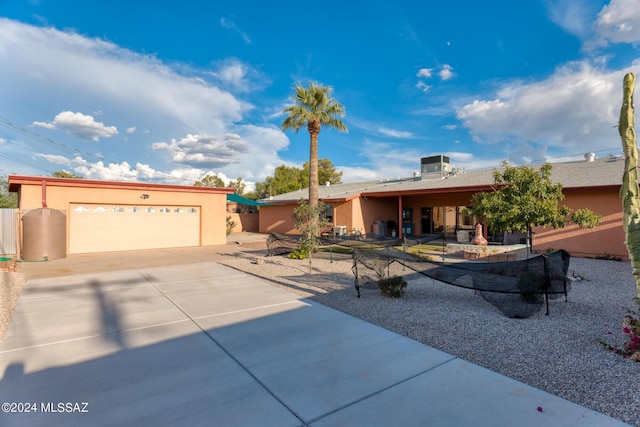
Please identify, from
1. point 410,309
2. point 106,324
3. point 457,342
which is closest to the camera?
point 457,342

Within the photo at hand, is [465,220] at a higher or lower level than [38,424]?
higher

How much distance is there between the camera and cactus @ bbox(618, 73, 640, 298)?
4395 millimetres

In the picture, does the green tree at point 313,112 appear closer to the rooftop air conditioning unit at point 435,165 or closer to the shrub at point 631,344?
the rooftop air conditioning unit at point 435,165

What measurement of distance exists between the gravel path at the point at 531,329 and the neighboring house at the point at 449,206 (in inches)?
165

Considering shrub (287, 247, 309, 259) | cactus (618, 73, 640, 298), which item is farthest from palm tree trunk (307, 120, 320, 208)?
cactus (618, 73, 640, 298)

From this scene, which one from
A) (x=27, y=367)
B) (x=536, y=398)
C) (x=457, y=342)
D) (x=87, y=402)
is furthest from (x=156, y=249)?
(x=536, y=398)

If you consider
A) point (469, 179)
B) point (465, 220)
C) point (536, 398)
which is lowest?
point (536, 398)

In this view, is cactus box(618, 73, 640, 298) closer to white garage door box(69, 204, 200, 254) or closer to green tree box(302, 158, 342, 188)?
white garage door box(69, 204, 200, 254)

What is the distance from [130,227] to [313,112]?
11.1 m

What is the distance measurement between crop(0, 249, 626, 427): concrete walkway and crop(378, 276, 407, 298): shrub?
5.46 ft

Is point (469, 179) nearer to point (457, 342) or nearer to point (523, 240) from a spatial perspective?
point (523, 240)

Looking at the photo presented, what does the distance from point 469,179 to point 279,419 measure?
66.0 feet

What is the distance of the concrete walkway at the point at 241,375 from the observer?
3.09 m

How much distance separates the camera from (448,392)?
3.47m
